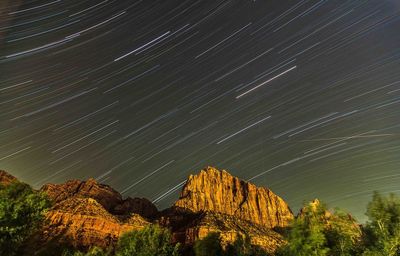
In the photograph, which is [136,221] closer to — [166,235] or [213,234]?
[213,234]

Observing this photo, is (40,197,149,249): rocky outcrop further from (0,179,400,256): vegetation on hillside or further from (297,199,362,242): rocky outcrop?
(297,199,362,242): rocky outcrop

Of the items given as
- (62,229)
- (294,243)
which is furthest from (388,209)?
(62,229)

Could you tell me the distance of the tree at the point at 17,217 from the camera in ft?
113

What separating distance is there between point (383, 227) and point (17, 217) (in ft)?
139

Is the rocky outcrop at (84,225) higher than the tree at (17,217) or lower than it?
higher

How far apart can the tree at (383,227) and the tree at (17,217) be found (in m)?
38.9

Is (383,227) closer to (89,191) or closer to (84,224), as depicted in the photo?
(84,224)

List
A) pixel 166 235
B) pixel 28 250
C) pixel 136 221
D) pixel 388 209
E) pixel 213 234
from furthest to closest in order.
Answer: pixel 136 221 < pixel 28 250 < pixel 213 234 < pixel 166 235 < pixel 388 209

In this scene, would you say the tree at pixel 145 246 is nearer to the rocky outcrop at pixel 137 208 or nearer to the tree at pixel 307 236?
the tree at pixel 307 236

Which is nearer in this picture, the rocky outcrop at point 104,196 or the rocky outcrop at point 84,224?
the rocky outcrop at point 84,224

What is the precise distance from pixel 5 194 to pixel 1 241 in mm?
10736

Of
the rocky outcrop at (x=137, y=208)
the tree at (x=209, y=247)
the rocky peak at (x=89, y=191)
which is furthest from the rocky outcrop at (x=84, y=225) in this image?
the tree at (x=209, y=247)

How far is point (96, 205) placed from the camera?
136 meters

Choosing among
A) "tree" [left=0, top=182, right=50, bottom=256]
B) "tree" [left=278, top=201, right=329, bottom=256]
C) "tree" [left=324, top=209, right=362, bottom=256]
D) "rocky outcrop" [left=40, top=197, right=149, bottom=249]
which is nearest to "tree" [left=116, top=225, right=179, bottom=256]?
"tree" [left=0, top=182, right=50, bottom=256]
